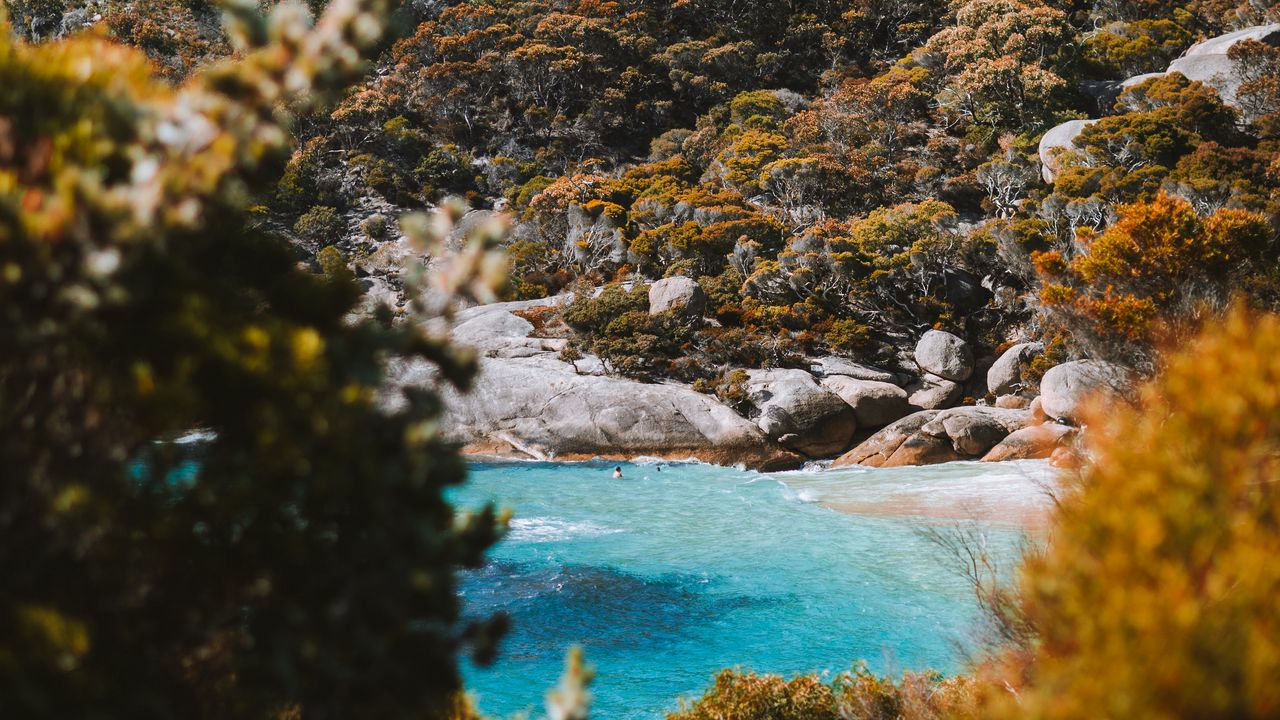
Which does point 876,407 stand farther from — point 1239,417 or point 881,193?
point 1239,417

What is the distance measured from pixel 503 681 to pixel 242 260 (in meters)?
9.62

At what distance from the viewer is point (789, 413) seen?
26.2 meters

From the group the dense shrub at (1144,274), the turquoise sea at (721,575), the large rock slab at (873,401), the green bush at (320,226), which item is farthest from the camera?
the green bush at (320,226)

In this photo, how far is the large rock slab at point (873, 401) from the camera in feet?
88.7

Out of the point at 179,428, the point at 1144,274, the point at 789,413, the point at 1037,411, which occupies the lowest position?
the point at 1037,411

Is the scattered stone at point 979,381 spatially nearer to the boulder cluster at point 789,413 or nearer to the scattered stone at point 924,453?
the boulder cluster at point 789,413

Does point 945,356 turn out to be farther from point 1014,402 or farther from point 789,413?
point 789,413

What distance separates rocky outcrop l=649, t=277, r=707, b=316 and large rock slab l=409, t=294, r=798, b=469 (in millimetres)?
4246

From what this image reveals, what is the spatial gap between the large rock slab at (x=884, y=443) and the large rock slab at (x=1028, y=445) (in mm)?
2466

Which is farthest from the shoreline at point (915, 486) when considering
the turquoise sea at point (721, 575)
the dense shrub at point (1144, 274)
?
the dense shrub at point (1144, 274)

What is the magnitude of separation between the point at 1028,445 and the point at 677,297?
1464cm

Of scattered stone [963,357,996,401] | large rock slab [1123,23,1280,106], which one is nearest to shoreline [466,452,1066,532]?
scattered stone [963,357,996,401]

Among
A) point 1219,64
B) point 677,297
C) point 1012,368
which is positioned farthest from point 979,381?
point 1219,64

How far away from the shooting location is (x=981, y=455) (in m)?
24.2
